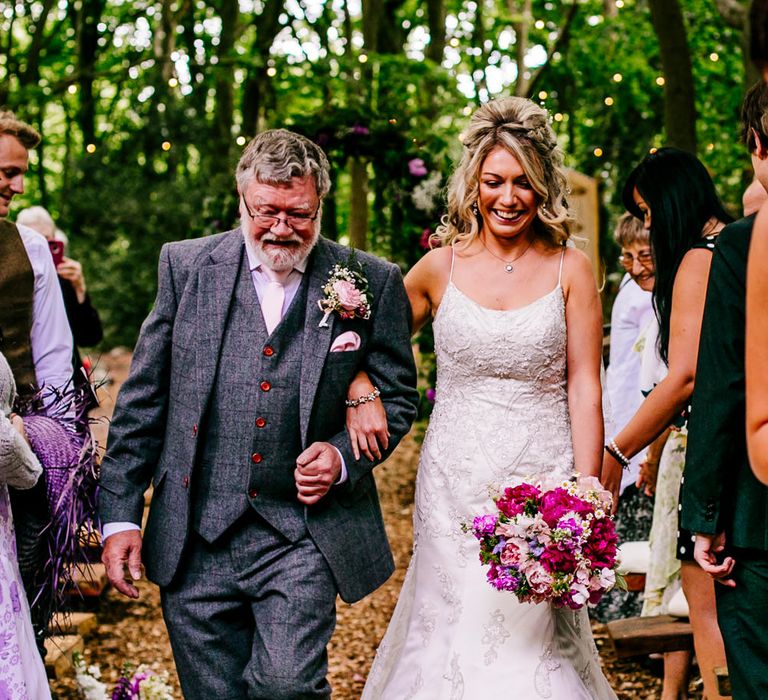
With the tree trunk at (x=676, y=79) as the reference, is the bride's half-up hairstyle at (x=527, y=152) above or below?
below

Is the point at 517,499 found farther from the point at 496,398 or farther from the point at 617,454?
the point at 617,454

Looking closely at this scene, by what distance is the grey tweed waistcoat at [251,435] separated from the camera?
375 centimetres

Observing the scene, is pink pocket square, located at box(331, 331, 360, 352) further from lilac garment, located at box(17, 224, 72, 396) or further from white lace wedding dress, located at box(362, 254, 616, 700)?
lilac garment, located at box(17, 224, 72, 396)

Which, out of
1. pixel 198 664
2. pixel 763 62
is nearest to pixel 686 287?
pixel 763 62

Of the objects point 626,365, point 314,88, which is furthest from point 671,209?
point 314,88

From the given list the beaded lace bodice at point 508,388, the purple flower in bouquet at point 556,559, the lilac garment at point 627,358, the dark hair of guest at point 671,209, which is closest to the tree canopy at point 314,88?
the lilac garment at point 627,358

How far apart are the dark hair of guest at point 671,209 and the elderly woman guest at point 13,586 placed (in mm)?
2468

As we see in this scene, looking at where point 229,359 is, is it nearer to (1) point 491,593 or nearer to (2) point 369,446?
(2) point 369,446

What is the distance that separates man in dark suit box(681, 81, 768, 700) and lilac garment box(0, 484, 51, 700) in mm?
2044

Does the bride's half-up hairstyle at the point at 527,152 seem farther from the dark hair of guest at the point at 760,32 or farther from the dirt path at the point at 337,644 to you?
the dirt path at the point at 337,644

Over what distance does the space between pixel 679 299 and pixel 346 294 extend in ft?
4.27

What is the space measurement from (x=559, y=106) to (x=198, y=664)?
1559cm

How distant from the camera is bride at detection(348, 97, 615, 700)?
4.05 metres

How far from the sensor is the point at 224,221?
333 inches
